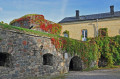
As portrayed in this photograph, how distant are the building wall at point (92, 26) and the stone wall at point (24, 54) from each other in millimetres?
13637

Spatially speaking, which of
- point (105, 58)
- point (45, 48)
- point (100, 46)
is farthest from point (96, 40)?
point (45, 48)

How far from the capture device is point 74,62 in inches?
631

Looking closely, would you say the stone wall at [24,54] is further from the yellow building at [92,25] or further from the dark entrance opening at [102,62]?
the yellow building at [92,25]

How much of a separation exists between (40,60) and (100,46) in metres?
11.6

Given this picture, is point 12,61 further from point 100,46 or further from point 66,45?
point 100,46

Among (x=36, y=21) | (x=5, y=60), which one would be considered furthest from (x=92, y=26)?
(x=5, y=60)

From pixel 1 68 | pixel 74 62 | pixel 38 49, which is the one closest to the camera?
pixel 1 68

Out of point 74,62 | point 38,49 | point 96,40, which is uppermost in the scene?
point 96,40

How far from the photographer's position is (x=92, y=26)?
77.8 feet

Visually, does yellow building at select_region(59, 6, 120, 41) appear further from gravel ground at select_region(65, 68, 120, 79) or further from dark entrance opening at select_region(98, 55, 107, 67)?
gravel ground at select_region(65, 68, 120, 79)

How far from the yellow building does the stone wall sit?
13628mm

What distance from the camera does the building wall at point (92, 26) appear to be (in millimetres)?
22500

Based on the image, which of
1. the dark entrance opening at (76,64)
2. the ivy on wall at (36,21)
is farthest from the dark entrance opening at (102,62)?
the ivy on wall at (36,21)

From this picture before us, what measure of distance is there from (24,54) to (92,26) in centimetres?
1658
